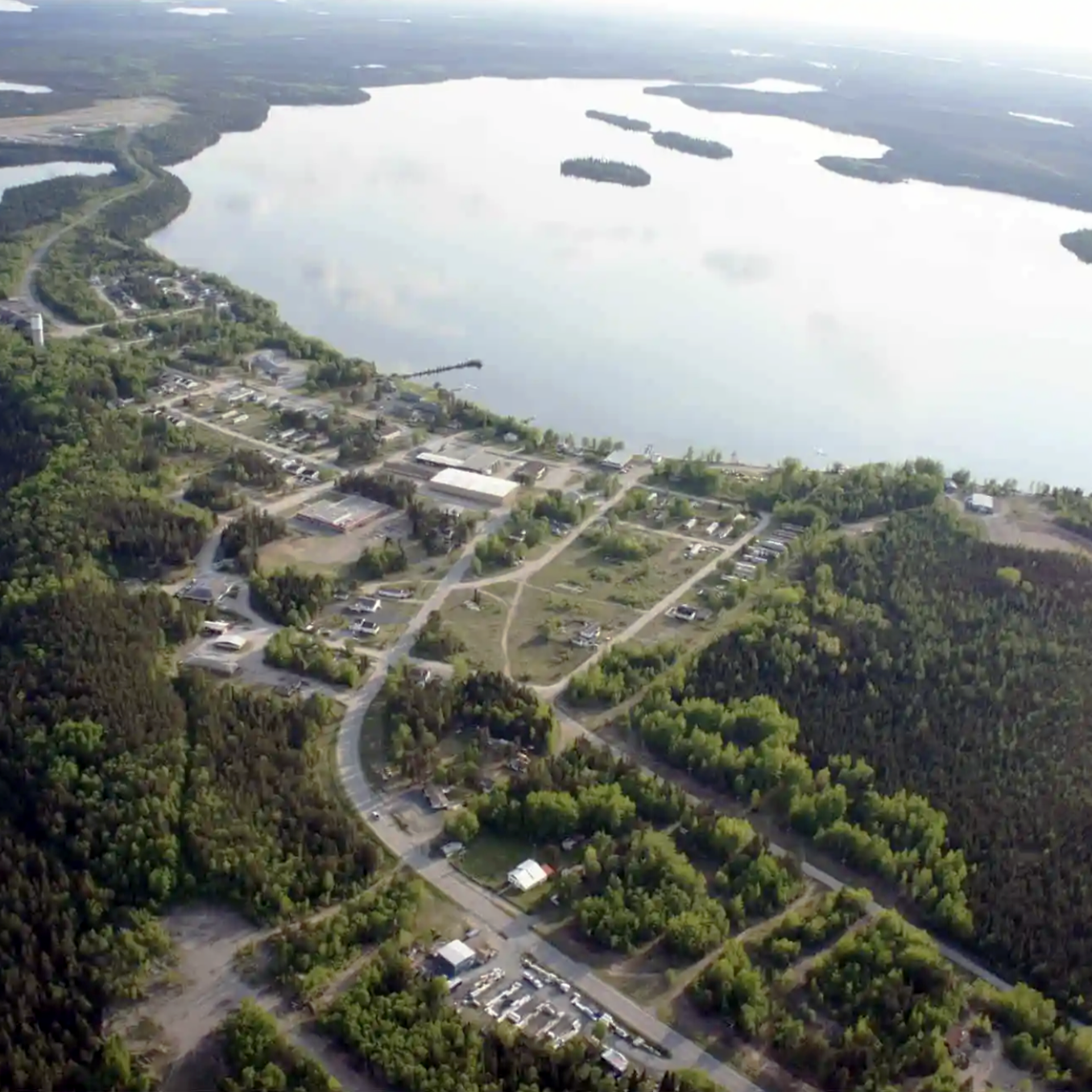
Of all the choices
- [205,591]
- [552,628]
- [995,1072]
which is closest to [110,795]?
[205,591]

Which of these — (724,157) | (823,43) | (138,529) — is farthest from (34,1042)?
(823,43)

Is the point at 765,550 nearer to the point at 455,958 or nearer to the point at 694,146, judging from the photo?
the point at 455,958

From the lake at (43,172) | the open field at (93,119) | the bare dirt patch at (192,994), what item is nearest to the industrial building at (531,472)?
the bare dirt patch at (192,994)

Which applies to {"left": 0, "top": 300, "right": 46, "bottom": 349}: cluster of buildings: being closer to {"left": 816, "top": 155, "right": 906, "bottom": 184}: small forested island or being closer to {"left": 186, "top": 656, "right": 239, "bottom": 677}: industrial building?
{"left": 186, "top": 656, "right": 239, "bottom": 677}: industrial building

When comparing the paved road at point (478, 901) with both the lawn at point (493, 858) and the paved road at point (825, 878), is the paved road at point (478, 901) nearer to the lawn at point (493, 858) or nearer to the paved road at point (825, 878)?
the lawn at point (493, 858)

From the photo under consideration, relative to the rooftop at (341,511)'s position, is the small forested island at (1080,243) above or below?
above

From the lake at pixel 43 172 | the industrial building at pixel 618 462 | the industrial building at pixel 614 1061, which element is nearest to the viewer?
the industrial building at pixel 614 1061

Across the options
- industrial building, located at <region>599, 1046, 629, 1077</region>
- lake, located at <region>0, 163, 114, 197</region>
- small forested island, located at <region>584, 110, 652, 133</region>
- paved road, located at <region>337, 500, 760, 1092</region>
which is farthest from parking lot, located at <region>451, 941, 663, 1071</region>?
small forested island, located at <region>584, 110, 652, 133</region>
